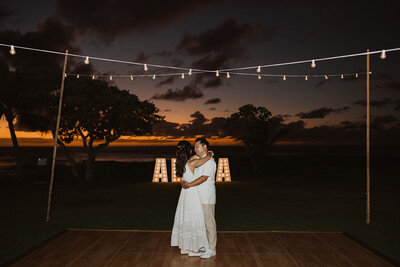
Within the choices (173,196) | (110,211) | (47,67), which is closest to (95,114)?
(47,67)

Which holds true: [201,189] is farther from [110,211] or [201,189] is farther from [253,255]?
[110,211]

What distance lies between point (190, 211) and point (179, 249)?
0.67 metres

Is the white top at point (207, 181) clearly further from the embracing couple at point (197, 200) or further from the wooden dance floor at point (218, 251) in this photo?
the wooden dance floor at point (218, 251)

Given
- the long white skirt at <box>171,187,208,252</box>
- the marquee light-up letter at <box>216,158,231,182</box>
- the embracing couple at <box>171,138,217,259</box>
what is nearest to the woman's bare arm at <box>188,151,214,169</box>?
the embracing couple at <box>171,138,217,259</box>

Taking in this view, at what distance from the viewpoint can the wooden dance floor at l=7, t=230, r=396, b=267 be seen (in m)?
4.28

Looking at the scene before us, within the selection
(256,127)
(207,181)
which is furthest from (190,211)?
(256,127)

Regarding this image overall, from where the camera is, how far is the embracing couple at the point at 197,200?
4434 millimetres

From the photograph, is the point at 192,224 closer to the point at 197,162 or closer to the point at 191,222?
the point at 191,222

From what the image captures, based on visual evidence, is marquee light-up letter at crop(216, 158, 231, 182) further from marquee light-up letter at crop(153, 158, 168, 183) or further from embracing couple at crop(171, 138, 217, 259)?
embracing couple at crop(171, 138, 217, 259)

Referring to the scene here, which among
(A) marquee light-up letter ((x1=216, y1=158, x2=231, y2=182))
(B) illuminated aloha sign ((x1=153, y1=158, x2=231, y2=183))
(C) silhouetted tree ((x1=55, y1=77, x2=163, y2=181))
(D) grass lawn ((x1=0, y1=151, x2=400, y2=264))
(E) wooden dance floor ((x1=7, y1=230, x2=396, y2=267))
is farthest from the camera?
(C) silhouetted tree ((x1=55, y1=77, x2=163, y2=181))

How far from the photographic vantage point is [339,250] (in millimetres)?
4832

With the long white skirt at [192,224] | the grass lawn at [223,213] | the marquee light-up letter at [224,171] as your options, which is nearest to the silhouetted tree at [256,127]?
the marquee light-up letter at [224,171]

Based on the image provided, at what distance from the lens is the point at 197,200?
4570mm

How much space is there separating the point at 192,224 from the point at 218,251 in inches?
23.8
